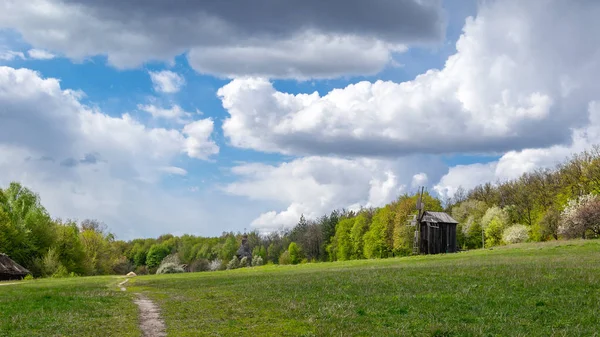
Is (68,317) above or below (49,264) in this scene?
below

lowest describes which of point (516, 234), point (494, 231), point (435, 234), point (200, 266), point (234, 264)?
point (200, 266)

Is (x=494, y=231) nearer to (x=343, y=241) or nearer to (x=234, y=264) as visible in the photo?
(x=343, y=241)

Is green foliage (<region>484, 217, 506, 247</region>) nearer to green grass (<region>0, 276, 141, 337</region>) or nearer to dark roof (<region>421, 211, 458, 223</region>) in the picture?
dark roof (<region>421, 211, 458, 223</region>)

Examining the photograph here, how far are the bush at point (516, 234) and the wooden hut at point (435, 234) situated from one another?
14.4 meters

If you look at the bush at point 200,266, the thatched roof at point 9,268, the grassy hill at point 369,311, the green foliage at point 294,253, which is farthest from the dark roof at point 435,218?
the bush at point 200,266

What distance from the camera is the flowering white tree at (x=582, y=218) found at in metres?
87.4

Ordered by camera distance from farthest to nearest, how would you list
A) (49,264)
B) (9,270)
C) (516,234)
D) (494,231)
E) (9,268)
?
(494,231), (516,234), (49,264), (9,268), (9,270)

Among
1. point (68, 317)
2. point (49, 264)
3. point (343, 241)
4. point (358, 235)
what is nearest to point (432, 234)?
point (358, 235)

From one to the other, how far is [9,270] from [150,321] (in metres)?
69.7

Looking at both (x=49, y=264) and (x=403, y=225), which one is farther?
(x=403, y=225)

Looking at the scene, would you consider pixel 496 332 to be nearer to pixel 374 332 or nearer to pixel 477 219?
pixel 374 332

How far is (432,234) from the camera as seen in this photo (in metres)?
102

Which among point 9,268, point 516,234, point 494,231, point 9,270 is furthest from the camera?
point 494,231

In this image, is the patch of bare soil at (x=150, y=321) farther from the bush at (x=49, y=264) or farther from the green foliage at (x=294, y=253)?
the green foliage at (x=294, y=253)
